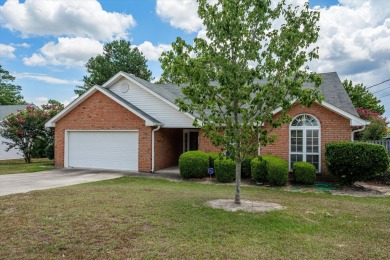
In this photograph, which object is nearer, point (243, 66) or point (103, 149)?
point (243, 66)

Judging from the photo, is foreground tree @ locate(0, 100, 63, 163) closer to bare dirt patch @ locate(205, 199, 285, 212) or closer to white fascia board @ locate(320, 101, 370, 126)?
bare dirt patch @ locate(205, 199, 285, 212)

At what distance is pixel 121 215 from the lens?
6.32 m

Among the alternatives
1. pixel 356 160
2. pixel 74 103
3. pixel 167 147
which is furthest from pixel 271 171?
pixel 74 103

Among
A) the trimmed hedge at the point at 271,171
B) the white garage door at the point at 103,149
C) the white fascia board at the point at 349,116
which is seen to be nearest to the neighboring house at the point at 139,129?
the white garage door at the point at 103,149

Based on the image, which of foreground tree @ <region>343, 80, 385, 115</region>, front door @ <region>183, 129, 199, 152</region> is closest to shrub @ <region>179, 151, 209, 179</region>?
front door @ <region>183, 129, 199, 152</region>

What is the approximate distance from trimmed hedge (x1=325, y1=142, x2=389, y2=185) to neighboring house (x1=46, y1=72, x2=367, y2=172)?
66.8 inches

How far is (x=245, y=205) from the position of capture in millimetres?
7395

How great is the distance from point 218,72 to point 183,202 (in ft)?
11.5

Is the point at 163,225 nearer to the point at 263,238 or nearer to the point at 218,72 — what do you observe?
the point at 263,238

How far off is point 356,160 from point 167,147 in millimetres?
9535

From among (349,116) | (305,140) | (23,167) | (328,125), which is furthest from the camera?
(23,167)

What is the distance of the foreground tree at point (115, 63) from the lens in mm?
37094

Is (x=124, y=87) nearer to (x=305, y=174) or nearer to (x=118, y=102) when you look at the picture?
(x=118, y=102)

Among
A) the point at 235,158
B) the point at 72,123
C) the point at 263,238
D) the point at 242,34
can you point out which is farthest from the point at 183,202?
the point at 72,123
